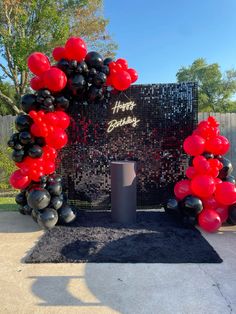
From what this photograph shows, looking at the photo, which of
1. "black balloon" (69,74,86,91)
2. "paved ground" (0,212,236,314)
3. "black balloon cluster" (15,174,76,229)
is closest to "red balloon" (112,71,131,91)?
"black balloon" (69,74,86,91)

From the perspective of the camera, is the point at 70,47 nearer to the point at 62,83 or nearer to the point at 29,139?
the point at 62,83

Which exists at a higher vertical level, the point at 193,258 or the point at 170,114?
the point at 170,114

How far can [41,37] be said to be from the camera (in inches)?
480

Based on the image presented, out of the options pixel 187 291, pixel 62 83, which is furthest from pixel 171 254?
pixel 62 83

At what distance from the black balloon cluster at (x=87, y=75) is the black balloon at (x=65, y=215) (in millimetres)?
1844

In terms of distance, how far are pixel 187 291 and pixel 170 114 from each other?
11.1 feet

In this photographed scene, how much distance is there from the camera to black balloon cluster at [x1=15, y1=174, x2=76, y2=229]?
4.32 metres

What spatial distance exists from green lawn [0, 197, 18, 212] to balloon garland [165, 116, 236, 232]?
10.1ft

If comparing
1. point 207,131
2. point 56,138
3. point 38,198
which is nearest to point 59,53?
point 56,138

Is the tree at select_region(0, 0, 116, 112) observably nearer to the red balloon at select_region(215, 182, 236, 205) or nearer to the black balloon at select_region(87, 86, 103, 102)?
the black balloon at select_region(87, 86, 103, 102)

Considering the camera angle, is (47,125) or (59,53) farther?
(59,53)

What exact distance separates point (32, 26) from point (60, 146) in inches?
367

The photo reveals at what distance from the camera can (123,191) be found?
4754 millimetres

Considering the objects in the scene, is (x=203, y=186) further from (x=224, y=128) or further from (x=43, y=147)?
(x=224, y=128)
